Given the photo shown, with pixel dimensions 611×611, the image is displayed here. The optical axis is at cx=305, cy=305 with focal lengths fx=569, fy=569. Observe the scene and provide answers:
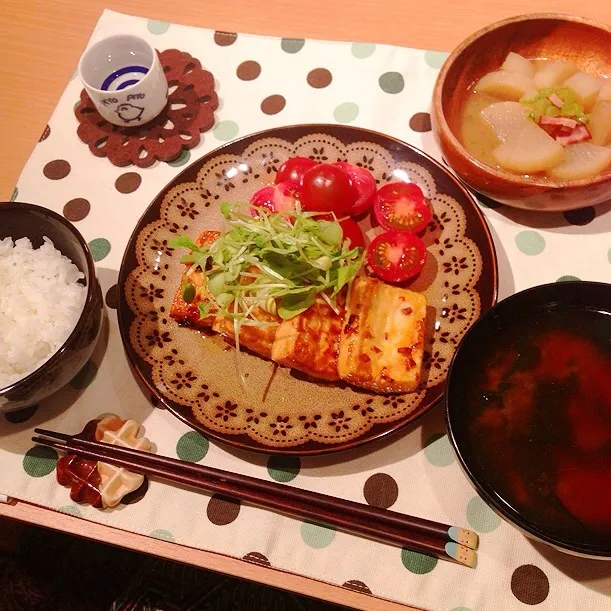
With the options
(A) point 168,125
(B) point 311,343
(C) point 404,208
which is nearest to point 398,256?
(C) point 404,208

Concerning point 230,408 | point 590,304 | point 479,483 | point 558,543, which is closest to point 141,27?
point 230,408

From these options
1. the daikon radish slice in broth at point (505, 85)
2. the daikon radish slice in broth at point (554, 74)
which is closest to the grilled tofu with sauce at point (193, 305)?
the daikon radish slice in broth at point (505, 85)

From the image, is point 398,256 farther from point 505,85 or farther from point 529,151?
point 505,85

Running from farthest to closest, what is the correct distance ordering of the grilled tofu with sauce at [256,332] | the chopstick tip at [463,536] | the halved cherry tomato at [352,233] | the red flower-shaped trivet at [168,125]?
1. the red flower-shaped trivet at [168,125]
2. the halved cherry tomato at [352,233]
3. the grilled tofu with sauce at [256,332]
4. the chopstick tip at [463,536]

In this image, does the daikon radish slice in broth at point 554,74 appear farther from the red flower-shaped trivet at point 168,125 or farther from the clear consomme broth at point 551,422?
the red flower-shaped trivet at point 168,125

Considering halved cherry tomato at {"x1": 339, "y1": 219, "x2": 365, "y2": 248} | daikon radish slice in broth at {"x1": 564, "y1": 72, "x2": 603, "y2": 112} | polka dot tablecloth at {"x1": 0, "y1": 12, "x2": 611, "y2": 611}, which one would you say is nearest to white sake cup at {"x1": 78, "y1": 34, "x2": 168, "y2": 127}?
polka dot tablecloth at {"x1": 0, "y1": 12, "x2": 611, "y2": 611}

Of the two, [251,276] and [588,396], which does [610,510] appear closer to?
[588,396]
